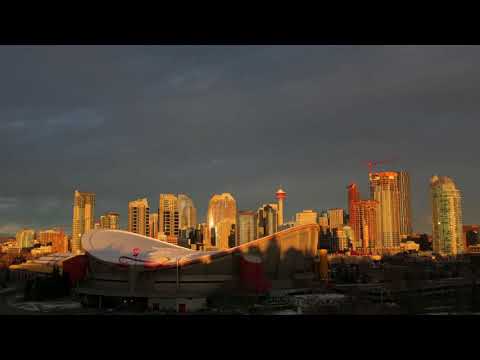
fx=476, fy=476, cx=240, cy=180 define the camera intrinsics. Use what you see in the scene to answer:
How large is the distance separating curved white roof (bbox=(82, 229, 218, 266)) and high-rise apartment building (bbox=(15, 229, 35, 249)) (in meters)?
5.81

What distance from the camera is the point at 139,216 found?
27156mm

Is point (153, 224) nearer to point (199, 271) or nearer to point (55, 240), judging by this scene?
point (55, 240)

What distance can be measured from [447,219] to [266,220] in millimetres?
9221

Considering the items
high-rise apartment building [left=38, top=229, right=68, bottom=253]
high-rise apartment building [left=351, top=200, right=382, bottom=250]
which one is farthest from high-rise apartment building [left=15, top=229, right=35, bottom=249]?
high-rise apartment building [left=351, top=200, right=382, bottom=250]

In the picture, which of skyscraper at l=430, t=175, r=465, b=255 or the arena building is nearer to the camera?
the arena building

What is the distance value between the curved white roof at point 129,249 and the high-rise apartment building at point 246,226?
9686 millimetres

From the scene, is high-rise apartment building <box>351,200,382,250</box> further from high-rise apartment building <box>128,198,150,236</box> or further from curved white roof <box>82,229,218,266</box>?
curved white roof <box>82,229,218,266</box>

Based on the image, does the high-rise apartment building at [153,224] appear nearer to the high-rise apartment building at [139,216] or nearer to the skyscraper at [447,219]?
the high-rise apartment building at [139,216]

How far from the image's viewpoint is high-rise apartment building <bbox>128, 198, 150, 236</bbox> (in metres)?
26.6
